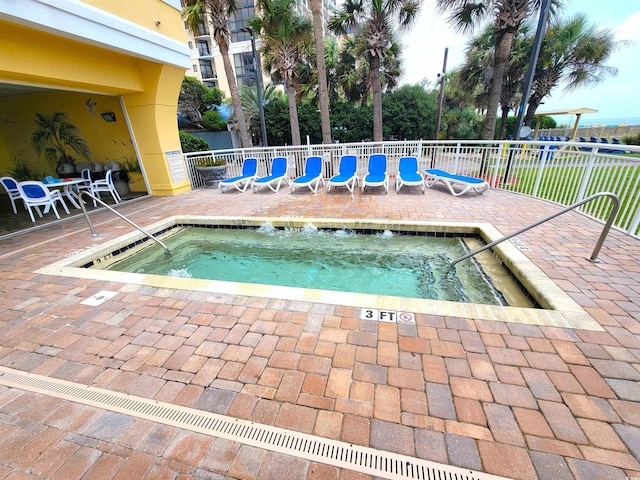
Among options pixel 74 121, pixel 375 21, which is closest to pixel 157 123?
pixel 74 121

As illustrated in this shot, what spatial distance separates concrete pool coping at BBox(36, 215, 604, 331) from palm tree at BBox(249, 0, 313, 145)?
9692mm

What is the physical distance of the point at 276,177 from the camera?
8305mm

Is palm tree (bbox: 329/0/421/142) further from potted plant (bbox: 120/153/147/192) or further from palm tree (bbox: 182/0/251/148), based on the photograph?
potted plant (bbox: 120/153/147/192)

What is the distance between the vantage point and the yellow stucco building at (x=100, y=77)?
4812mm

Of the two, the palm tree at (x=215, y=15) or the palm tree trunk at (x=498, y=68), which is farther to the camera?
the palm tree at (x=215, y=15)

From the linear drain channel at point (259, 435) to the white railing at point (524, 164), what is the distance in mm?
3628

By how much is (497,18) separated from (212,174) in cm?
1056

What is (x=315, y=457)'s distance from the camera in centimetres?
147

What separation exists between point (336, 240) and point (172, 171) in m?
6.44

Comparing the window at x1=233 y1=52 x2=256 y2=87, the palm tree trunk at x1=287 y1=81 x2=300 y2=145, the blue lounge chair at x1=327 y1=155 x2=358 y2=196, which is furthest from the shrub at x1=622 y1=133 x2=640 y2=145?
the window at x1=233 y1=52 x2=256 y2=87

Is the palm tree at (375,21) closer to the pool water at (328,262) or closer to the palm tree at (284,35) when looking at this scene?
the palm tree at (284,35)

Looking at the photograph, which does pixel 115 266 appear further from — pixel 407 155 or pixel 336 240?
pixel 407 155

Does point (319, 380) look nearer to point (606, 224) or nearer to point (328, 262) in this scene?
point (328, 262)

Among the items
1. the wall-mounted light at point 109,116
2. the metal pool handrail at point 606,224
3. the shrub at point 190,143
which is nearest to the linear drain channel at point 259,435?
the metal pool handrail at point 606,224
